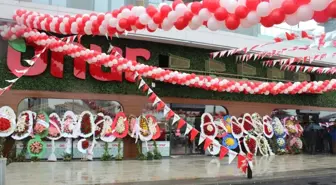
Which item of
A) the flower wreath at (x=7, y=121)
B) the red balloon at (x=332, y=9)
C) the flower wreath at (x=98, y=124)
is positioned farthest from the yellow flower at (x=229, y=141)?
the red balloon at (x=332, y=9)

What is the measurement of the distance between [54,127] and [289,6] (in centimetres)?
1148

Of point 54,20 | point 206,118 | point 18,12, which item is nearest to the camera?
point 54,20

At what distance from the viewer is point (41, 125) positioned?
47.6ft

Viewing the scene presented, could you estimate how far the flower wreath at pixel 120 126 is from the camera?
50.9ft

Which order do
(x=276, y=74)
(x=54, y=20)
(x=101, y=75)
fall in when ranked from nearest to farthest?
(x=54, y=20) → (x=101, y=75) → (x=276, y=74)

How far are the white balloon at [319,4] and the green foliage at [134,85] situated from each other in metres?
12.0

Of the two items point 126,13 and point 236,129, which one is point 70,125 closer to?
point 236,129

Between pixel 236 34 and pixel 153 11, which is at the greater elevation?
pixel 236 34

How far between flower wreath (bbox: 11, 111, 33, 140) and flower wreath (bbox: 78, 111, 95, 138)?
186cm

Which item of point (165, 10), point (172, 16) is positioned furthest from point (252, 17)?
point (165, 10)

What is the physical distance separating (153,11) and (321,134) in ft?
55.4

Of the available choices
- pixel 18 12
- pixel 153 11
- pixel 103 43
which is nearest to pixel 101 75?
pixel 103 43

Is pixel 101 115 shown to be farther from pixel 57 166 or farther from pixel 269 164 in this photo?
pixel 269 164

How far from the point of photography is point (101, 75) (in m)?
16.0
